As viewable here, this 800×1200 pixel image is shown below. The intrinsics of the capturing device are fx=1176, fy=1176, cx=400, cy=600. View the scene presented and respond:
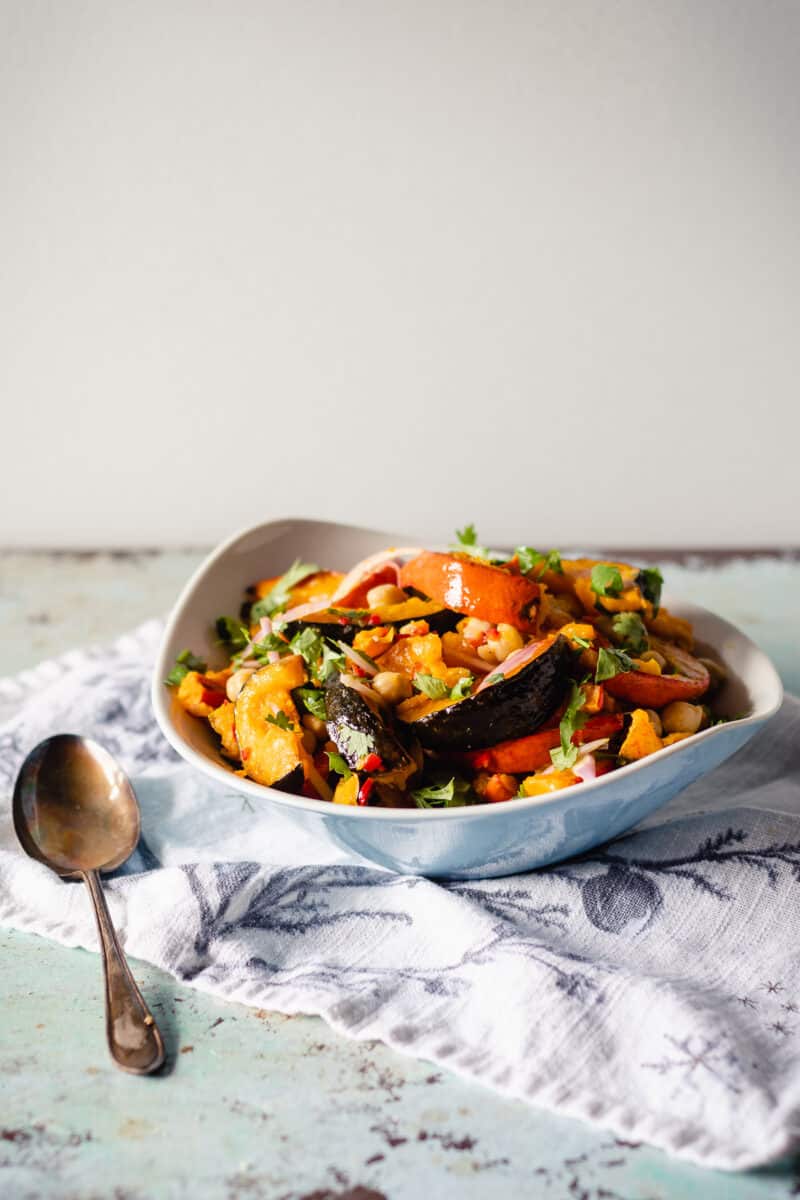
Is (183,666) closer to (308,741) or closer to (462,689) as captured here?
(308,741)

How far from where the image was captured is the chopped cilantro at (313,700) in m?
2.25

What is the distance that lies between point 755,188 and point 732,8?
1.88 ft

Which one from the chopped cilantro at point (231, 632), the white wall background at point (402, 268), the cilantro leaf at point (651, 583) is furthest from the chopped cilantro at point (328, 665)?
the white wall background at point (402, 268)

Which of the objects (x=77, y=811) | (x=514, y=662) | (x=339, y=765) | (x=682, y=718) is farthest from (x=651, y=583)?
(x=77, y=811)

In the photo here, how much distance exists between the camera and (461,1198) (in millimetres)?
1575

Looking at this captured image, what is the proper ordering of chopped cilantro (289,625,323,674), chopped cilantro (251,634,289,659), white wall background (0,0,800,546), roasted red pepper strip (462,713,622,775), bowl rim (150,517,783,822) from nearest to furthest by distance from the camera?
bowl rim (150,517,783,822) → roasted red pepper strip (462,713,622,775) → chopped cilantro (289,625,323,674) → chopped cilantro (251,634,289,659) → white wall background (0,0,800,546)

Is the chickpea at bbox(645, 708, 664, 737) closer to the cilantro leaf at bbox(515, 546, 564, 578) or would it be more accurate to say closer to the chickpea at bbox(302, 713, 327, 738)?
the cilantro leaf at bbox(515, 546, 564, 578)

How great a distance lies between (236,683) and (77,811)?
1.36 ft

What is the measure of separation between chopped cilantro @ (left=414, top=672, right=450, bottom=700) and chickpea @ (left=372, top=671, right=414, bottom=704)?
4 centimetres

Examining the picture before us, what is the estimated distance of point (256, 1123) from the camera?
1700mm

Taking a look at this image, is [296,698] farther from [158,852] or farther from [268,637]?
[158,852]

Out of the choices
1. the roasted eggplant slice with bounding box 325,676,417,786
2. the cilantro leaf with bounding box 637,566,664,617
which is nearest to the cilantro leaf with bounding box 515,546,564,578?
the cilantro leaf with bounding box 637,566,664,617

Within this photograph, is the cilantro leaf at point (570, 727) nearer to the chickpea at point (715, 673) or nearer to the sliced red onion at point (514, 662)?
the sliced red onion at point (514, 662)

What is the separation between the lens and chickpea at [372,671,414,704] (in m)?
2.20
